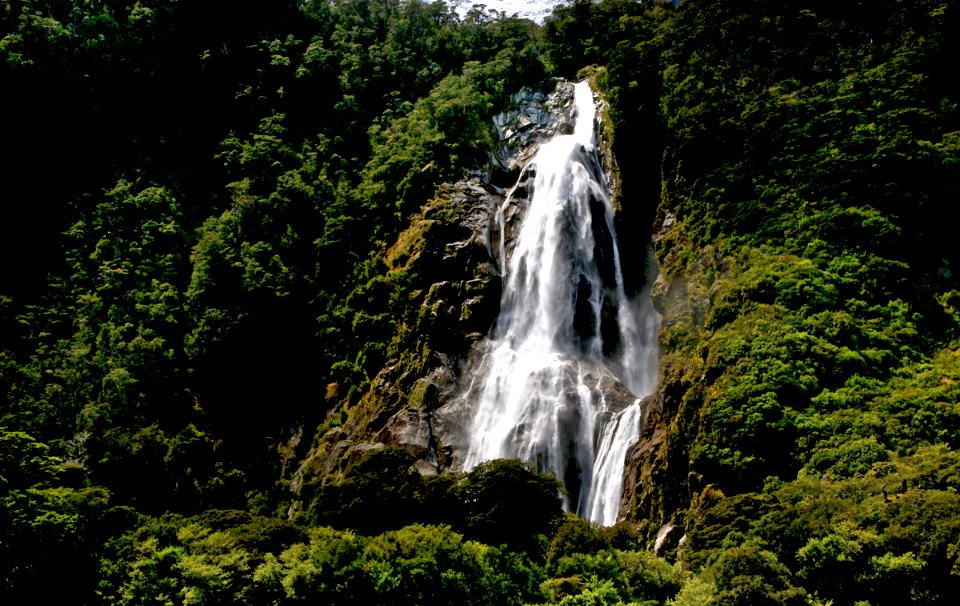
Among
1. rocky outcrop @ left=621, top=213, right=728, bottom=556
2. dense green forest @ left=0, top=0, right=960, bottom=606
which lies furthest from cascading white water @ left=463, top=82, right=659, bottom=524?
dense green forest @ left=0, top=0, right=960, bottom=606

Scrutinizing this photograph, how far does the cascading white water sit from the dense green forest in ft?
6.60

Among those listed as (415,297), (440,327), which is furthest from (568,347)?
(415,297)

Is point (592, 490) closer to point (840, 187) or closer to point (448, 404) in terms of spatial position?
point (448, 404)

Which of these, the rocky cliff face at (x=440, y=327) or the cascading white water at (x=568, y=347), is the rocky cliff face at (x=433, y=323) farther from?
the cascading white water at (x=568, y=347)

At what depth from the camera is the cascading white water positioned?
97.3 ft

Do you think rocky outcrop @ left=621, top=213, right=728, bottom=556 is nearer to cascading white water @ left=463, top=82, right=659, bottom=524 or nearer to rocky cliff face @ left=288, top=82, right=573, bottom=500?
cascading white water @ left=463, top=82, right=659, bottom=524

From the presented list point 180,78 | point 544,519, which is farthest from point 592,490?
point 180,78

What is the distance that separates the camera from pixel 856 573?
55.1ft

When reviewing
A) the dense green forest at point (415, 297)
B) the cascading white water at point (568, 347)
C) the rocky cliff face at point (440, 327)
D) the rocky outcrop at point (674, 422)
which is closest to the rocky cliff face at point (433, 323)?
the rocky cliff face at point (440, 327)

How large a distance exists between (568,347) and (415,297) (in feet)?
26.8

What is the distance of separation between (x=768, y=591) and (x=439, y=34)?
50267 millimetres

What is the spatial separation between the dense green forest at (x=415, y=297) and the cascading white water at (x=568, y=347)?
2011mm

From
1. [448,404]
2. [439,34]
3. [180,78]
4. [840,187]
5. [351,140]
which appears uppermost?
[439,34]

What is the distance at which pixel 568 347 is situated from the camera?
35.3 m
